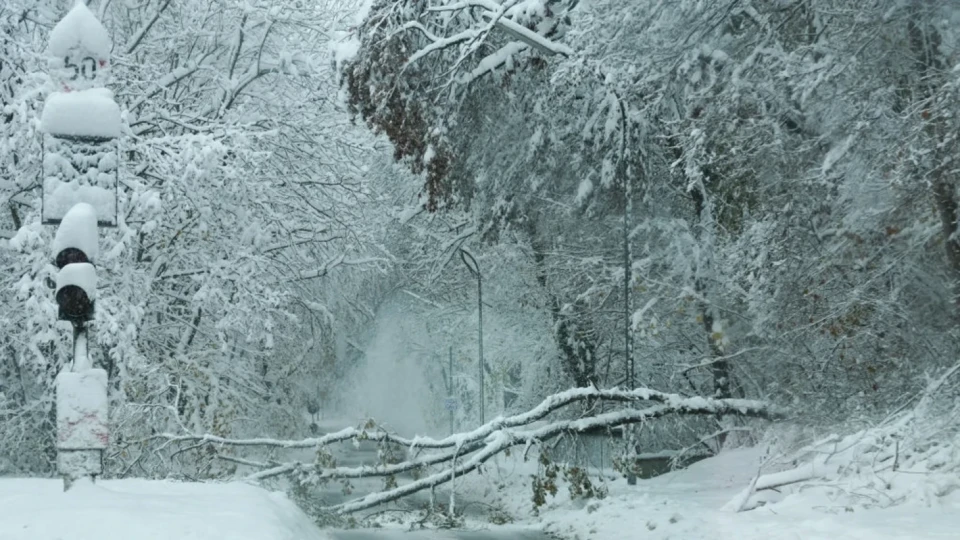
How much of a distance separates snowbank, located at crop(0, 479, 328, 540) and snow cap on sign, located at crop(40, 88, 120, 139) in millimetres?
2385

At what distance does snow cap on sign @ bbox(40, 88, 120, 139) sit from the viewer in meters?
7.76

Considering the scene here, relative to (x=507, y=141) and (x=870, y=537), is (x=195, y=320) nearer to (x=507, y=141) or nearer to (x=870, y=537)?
(x=507, y=141)

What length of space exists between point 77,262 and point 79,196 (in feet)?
1.48

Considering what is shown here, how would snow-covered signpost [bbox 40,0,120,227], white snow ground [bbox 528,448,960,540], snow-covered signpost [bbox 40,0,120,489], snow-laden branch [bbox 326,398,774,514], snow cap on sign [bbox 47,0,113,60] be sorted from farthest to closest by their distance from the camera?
snow-laden branch [bbox 326,398,774,514], white snow ground [bbox 528,448,960,540], snow cap on sign [bbox 47,0,113,60], snow-covered signpost [bbox 40,0,120,227], snow-covered signpost [bbox 40,0,120,489]

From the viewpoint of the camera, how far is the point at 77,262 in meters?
7.84

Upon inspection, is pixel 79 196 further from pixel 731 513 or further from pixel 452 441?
pixel 731 513

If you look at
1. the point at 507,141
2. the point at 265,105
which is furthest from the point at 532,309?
the point at 265,105

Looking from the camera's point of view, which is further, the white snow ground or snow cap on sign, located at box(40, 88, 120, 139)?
the white snow ground

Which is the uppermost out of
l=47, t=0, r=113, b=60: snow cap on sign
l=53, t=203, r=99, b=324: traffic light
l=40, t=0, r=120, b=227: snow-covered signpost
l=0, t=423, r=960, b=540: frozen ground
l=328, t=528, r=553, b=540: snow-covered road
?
l=47, t=0, r=113, b=60: snow cap on sign

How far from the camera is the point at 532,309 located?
33.7m

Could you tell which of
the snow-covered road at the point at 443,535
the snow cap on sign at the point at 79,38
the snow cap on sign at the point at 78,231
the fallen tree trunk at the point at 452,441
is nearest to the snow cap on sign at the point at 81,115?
the snow cap on sign at the point at 79,38

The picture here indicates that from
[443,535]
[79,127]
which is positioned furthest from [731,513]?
[79,127]

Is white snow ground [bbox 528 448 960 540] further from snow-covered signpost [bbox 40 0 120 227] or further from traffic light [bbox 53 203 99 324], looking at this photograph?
snow-covered signpost [bbox 40 0 120 227]

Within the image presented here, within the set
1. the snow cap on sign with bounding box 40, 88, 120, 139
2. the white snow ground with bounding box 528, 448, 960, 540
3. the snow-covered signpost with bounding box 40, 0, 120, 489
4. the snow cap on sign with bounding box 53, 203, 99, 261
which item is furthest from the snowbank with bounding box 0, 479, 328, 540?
the white snow ground with bounding box 528, 448, 960, 540
